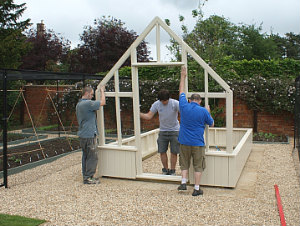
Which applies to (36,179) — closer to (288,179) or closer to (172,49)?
(288,179)

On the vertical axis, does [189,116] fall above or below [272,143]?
above

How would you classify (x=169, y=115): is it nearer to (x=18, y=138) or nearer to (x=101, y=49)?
(x=18, y=138)

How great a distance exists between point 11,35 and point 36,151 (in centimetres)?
778

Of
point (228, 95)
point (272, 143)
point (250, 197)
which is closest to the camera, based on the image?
point (250, 197)

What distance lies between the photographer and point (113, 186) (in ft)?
18.8

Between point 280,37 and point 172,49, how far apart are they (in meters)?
26.7

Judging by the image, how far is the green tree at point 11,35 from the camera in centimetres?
1432

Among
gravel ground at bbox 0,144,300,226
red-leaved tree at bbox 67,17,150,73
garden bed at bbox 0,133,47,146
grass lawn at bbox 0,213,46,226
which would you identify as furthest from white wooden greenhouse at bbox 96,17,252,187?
red-leaved tree at bbox 67,17,150,73

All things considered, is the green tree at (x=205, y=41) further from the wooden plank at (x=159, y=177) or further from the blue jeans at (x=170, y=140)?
the wooden plank at (x=159, y=177)

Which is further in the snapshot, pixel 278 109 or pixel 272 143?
pixel 278 109

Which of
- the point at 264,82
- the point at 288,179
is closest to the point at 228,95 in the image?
the point at 288,179

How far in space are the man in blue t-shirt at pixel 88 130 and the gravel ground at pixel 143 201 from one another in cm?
30

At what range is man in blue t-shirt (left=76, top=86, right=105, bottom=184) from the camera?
18.7ft

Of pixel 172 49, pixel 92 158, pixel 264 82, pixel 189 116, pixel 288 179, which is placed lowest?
pixel 288 179
